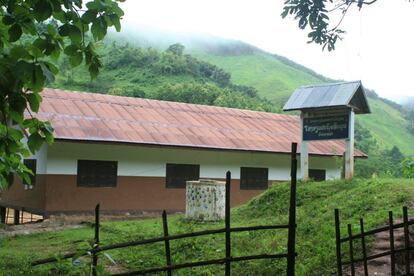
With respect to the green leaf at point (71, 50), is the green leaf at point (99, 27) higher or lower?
→ higher

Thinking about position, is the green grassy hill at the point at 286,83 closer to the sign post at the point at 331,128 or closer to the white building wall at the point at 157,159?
the white building wall at the point at 157,159

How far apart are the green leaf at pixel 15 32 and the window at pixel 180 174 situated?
1392 centimetres

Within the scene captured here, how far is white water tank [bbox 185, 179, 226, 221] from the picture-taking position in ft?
38.3

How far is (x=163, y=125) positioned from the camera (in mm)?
16766

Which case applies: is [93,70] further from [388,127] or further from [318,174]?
[388,127]

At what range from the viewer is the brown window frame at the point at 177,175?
16.1 meters

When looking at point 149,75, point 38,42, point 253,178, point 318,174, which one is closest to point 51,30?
point 38,42

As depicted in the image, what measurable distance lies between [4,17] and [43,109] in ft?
44.7

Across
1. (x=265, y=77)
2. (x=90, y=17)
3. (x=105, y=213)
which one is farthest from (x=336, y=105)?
(x=265, y=77)

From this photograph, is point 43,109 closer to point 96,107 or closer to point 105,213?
point 96,107

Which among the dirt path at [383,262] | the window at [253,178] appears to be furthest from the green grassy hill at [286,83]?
the dirt path at [383,262]

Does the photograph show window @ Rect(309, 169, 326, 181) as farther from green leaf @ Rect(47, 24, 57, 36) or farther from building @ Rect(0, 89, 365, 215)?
green leaf @ Rect(47, 24, 57, 36)

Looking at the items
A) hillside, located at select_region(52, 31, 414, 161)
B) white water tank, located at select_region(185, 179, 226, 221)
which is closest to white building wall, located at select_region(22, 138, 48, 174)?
white water tank, located at select_region(185, 179, 226, 221)

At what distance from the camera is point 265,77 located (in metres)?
58.6
